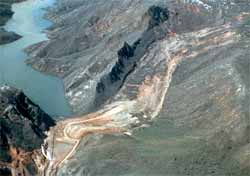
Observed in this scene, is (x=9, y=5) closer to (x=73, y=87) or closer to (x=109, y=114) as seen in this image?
(x=73, y=87)

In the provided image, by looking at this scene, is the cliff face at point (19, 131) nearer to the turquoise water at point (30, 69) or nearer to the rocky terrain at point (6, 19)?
the turquoise water at point (30, 69)

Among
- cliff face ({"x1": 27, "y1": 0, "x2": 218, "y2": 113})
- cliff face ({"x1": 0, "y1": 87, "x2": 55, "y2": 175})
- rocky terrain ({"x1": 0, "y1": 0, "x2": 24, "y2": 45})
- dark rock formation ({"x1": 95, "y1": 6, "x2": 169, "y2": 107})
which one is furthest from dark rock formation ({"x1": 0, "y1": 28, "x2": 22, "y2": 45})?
cliff face ({"x1": 0, "y1": 87, "x2": 55, "y2": 175})

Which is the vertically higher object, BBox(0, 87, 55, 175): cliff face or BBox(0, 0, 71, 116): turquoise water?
BBox(0, 87, 55, 175): cliff face

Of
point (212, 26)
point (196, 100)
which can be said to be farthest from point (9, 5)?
point (196, 100)

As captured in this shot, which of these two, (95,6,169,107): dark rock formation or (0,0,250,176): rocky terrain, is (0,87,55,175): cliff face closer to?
(0,0,250,176): rocky terrain

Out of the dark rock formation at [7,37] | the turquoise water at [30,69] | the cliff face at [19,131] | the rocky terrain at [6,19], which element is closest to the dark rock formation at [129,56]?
the turquoise water at [30,69]

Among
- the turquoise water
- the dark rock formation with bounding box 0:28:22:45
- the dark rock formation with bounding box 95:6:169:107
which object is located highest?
the dark rock formation with bounding box 95:6:169:107
